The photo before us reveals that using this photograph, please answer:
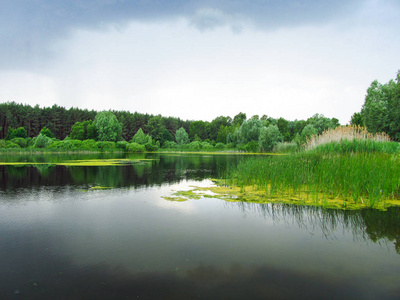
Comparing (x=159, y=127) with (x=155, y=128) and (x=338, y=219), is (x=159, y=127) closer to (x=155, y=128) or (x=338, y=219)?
(x=155, y=128)

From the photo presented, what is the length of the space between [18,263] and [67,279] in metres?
0.97

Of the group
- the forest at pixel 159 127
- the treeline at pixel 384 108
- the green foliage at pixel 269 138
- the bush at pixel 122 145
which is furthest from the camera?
the bush at pixel 122 145

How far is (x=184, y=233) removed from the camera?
198 inches

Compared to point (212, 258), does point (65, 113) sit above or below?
above

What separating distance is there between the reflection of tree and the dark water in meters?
0.02

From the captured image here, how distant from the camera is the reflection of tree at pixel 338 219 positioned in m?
5.09

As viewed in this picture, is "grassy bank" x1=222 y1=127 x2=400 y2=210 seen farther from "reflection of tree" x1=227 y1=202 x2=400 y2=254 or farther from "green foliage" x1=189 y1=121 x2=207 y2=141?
"green foliage" x1=189 y1=121 x2=207 y2=141

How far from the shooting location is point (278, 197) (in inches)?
311

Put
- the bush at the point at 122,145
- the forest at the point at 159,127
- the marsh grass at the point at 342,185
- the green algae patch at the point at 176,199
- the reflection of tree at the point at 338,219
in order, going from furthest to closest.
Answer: the bush at the point at 122,145 → the forest at the point at 159,127 → the green algae patch at the point at 176,199 → the marsh grass at the point at 342,185 → the reflection of tree at the point at 338,219

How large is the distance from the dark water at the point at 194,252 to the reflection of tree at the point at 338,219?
0.07 ft

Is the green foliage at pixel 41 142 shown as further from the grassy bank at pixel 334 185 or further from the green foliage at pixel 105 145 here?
the grassy bank at pixel 334 185

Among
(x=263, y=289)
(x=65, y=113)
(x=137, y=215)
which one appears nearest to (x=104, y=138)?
(x=65, y=113)

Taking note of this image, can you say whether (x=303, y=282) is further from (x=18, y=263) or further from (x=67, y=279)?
(x=18, y=263)

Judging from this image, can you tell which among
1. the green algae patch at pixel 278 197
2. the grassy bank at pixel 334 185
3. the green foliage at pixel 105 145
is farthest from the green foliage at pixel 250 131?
the green algae patch at pixel 278 197
